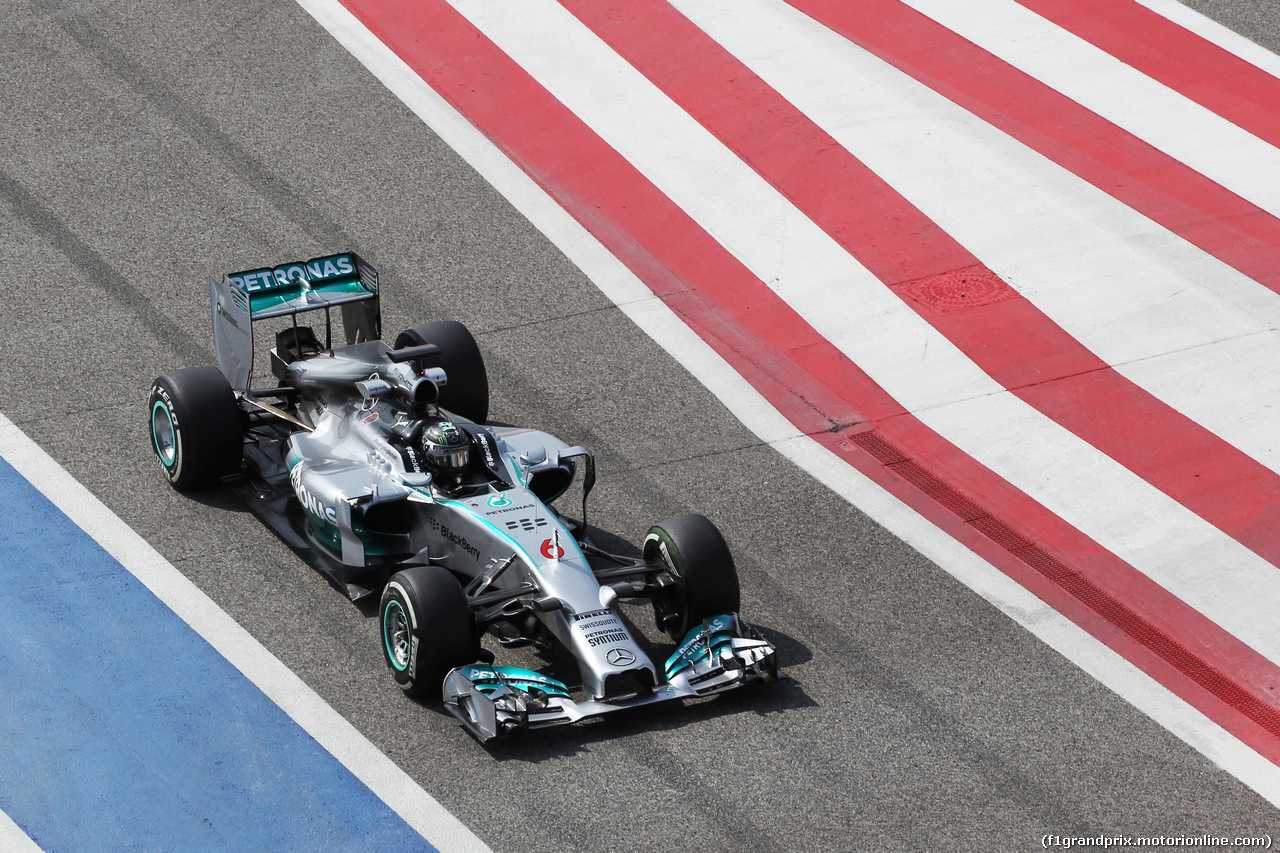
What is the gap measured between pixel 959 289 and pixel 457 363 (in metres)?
4.68

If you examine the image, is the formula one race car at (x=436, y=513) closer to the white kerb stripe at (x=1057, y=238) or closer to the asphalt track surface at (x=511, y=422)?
the asphalt track surface at (x=511, y=422)

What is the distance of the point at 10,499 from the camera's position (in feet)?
34.1

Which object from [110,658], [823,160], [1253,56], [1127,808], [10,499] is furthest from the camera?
[1253,56]

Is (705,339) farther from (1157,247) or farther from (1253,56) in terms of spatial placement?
(1253,56)

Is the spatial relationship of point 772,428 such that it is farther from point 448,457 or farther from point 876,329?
point 448,457

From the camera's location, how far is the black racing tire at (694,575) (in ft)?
29.6

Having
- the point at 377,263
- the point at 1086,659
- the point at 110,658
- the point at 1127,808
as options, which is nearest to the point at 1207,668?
the point at 1086,659

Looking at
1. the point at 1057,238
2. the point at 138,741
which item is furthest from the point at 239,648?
the point at 1057,238

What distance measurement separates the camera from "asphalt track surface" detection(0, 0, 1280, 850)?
27.0 feet

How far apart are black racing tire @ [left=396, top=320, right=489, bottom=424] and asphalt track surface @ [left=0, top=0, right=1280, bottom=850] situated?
69cm

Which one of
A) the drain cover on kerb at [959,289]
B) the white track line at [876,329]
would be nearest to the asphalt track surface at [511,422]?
the white track line at [876,329]

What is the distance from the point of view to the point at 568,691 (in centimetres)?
848

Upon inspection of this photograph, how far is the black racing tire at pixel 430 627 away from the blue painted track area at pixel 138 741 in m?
0.65

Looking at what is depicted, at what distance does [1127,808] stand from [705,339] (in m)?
5.64
